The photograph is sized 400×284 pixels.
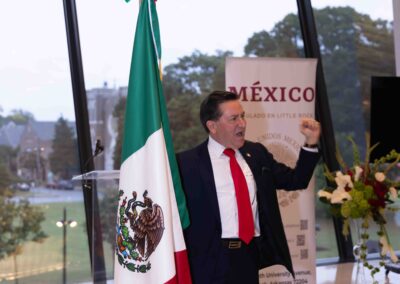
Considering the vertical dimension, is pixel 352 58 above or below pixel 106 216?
above

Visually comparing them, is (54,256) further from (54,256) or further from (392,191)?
(392,191)

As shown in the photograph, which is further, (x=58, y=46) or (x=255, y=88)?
(x=58, y=46)

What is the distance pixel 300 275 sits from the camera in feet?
17.5

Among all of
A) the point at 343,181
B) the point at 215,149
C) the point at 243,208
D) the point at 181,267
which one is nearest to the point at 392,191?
the point at 343,181

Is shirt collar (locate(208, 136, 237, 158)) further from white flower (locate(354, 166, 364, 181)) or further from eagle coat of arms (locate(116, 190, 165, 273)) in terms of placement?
white flower (locate(354, 166, 364, 181))

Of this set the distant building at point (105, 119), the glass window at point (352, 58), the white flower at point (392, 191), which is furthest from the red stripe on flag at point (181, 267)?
the glass window at point (352, 58)

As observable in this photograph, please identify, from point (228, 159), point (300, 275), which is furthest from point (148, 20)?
point (300, 275)

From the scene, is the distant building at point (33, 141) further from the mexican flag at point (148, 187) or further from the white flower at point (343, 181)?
the white flower at point (343, 181)

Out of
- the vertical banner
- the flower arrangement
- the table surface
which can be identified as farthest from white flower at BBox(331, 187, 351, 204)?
the table surface

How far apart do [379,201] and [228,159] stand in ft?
2.61

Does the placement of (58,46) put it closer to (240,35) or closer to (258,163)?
(240,35)

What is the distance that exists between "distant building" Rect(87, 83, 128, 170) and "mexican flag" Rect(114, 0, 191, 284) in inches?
142

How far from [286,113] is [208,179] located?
7.33ft

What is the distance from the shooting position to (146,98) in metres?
3.14
